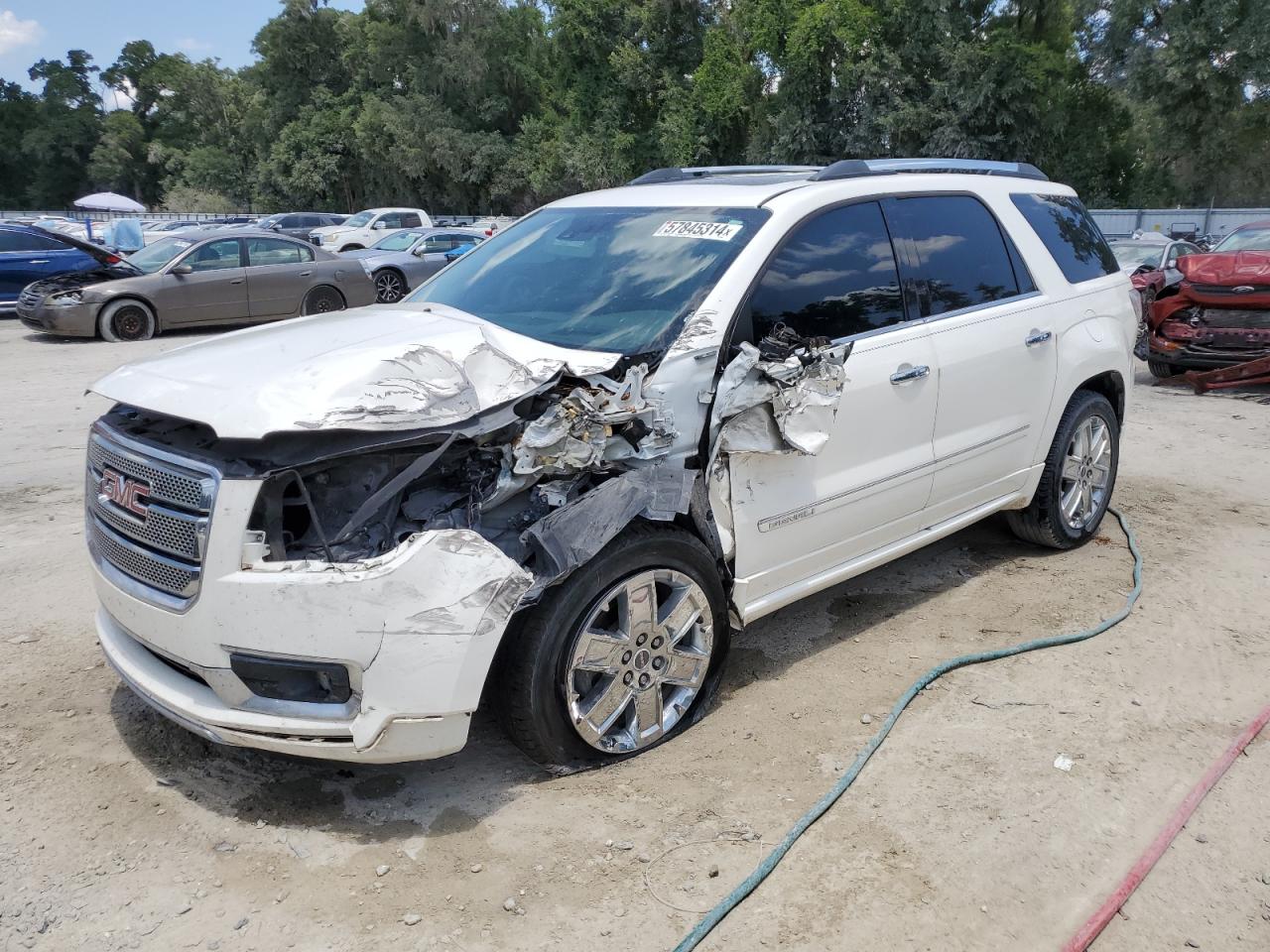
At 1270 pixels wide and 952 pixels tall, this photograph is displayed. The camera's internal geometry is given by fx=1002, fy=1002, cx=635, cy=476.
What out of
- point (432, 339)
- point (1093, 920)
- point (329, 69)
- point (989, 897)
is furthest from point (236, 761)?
point (329, 69)

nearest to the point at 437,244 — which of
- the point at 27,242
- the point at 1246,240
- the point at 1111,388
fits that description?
the point at 27,242

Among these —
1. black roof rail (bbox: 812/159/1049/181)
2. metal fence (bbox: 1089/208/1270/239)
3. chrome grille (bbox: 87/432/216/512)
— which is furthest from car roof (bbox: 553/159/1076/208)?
metal fence (bbox: 1089/208/1270/239)

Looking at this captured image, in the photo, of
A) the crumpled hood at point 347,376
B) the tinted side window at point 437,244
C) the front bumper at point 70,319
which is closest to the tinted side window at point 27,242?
the front bumper at point 70,319

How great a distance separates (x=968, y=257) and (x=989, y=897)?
2890mm

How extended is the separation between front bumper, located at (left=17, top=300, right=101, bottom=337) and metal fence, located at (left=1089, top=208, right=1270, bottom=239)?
2710 cm

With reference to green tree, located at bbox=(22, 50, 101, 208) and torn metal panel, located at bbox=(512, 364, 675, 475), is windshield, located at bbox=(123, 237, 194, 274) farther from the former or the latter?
green tree, located at bbox=(22, 50, 101, 208)

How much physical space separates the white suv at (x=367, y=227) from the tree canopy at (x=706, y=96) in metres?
16.0

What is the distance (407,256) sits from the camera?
1802cm

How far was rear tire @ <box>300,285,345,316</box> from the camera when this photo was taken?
49.2 feet

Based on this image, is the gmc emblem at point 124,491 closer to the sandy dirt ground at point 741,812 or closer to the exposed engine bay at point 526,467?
the exposed engine bay at point 526,467

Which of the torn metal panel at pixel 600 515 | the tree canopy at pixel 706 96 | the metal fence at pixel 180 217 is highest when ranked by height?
the tree canopy at pixel 706 96

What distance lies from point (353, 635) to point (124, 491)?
966 millimetres

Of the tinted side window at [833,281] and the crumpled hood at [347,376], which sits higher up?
the tinted side window at [833,281]

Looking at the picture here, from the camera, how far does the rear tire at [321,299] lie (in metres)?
15.0
